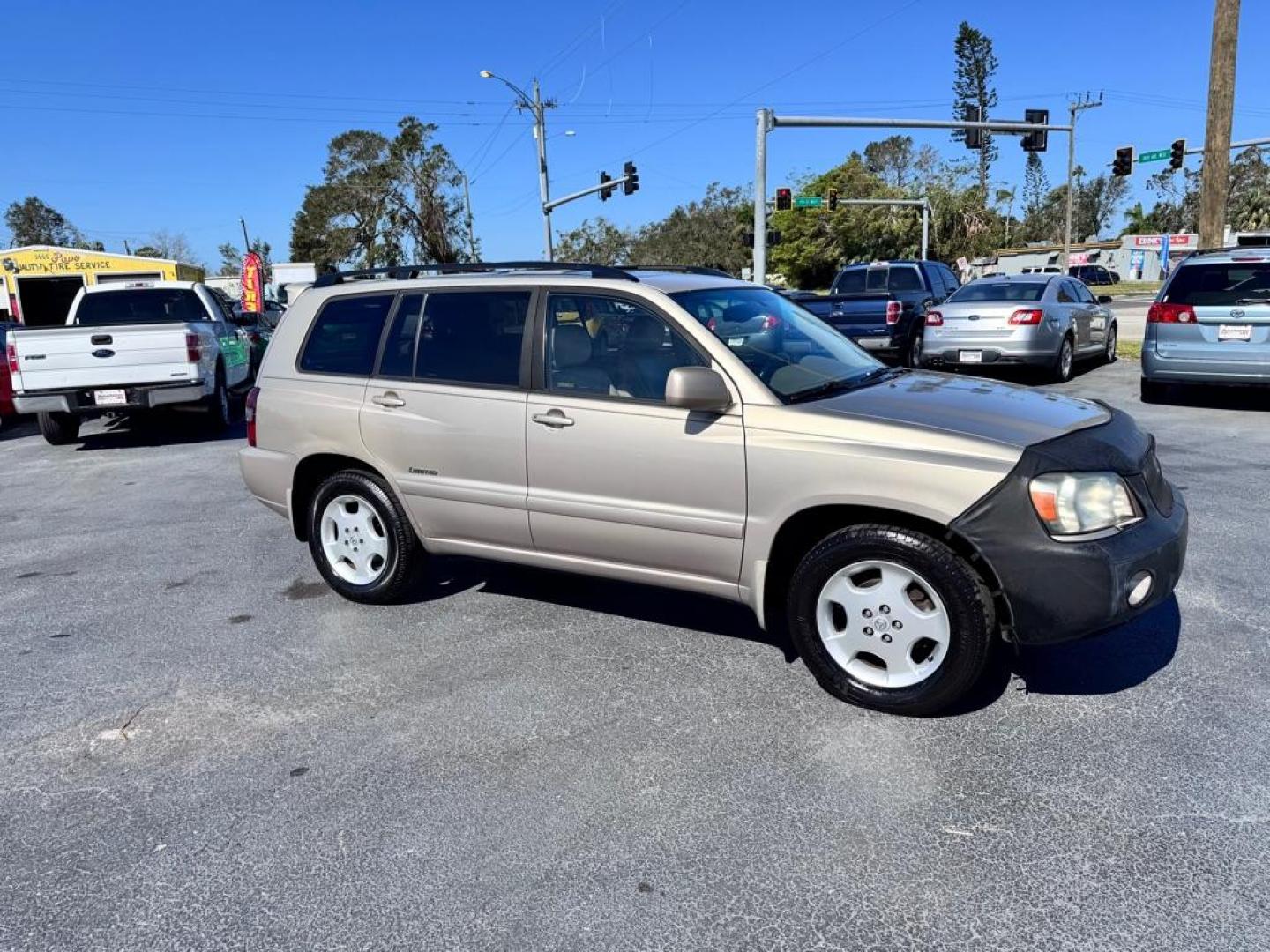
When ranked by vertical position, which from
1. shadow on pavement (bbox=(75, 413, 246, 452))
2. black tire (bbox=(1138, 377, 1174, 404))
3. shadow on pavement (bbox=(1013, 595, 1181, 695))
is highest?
black tire (bbox=(1138, 377, 1174, 404))

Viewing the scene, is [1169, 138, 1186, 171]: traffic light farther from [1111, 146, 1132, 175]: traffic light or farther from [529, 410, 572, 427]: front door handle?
[529, 410, 572, 427]: front door handle

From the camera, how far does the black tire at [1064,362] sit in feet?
41.3

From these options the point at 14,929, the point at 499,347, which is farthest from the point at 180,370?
the point at 14,929

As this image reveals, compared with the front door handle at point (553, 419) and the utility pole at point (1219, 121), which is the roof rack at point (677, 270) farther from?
the utility pole at point (1219, 121)

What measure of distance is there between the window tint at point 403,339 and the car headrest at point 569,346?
0.88 m

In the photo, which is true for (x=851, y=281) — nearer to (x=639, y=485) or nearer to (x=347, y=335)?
(x=347, y=335)

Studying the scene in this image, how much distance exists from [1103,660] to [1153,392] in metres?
8.77

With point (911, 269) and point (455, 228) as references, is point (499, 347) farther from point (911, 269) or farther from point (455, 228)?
point (455, 228)

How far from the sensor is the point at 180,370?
1028 cm

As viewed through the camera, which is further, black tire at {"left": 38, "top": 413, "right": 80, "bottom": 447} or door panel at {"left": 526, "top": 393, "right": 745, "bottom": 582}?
black tire at {"left": 38, "top": 413, "right": 80, "bottom": 447}

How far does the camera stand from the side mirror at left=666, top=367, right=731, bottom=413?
3674 mm

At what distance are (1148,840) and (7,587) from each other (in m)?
6.21

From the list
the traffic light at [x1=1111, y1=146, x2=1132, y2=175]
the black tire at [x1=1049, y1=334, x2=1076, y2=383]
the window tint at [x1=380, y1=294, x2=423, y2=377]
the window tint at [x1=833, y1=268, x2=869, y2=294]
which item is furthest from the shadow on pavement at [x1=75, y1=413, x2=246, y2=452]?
the traffic light at [x1=1111, y1=146, x2=1132, y2=175]

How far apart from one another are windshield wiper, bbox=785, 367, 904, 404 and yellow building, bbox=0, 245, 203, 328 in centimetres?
3253
